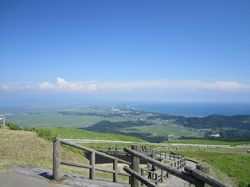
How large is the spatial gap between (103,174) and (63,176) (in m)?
9.88

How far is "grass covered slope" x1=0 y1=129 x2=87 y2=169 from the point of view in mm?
21305

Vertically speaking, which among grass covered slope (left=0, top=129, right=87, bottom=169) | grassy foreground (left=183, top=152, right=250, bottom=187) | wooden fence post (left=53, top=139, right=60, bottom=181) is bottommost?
grassy foreground (left=183, top=152, right=250, bottom=187)

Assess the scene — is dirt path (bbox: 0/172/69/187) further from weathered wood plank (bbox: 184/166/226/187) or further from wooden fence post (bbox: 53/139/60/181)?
weathered wood plank (bbox: 184/166/226/187)

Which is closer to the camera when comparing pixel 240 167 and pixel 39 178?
pixel 39 178

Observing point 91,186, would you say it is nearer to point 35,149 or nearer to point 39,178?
point 39,178

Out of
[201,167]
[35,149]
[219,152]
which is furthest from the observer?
[219,152]

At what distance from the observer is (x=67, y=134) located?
5262cm

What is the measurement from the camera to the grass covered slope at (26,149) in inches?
839

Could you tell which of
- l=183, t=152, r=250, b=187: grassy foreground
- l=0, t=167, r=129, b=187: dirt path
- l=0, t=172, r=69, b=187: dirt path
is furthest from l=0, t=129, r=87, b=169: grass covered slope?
l=183, t=152, r=250, b=187: grassy foreground

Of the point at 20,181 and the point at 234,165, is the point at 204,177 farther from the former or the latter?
the point at 234,165

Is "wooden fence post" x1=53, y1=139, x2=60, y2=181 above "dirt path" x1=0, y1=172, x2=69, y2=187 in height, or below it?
above

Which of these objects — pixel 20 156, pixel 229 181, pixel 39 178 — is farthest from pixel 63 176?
pixel 229 181

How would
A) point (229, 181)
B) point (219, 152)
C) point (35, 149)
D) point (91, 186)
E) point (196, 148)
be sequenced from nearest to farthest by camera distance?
point (91, 186) → point (35, 149) → point (229, 181) → point (219, 152) → point (196, 148)

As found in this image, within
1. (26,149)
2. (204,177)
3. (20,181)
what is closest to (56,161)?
(20,181)
